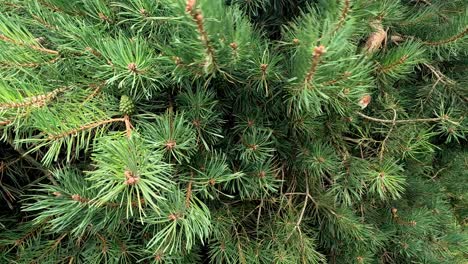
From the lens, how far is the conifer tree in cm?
55

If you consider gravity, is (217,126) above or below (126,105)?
below

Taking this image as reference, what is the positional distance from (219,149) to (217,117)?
0.28 feet

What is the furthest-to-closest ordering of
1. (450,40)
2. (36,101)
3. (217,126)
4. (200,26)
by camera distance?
(450,40)
(217,126)
(36,101)
(200,26)

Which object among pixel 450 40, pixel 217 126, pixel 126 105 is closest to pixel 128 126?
pixel 126 105

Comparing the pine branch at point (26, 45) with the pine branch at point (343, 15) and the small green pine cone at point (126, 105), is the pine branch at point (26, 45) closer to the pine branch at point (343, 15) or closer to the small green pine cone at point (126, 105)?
the small green pine cone at point (126, 105)

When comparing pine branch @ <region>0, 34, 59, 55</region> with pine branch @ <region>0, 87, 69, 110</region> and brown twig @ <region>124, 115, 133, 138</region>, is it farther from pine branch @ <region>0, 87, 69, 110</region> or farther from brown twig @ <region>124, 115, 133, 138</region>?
brown twig @ <region>124, 115, 133, 138</region>

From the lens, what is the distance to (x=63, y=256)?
0.81m

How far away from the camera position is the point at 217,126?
789mm

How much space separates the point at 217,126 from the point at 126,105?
21cm

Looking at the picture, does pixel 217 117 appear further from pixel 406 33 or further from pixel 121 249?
pixel 406 33

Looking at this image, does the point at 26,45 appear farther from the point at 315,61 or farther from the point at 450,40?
the point at 450,40

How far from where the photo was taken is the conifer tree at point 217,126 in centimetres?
55

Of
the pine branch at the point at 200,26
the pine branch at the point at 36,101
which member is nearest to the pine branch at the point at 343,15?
the pine branch at the point at 200,26

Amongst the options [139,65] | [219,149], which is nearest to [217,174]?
[219,149]
